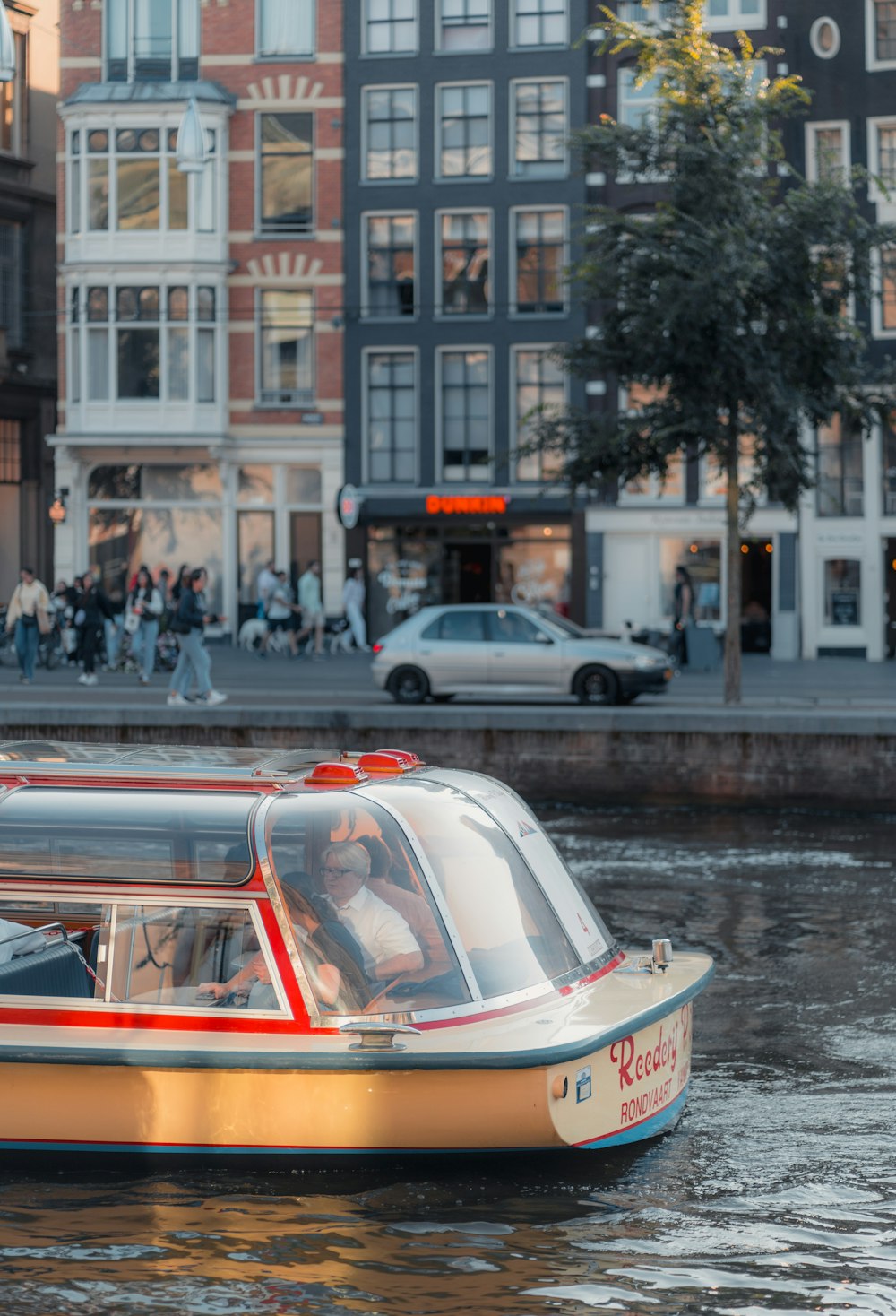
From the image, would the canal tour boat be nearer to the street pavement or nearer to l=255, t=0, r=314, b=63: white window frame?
the street pavement

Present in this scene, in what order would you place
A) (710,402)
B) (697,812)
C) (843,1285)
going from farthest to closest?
(710,402)
(697,812)
(843,1285)

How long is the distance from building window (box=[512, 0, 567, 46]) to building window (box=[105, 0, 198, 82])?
7.00 m

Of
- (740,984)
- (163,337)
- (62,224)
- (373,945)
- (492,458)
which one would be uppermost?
(62,224)

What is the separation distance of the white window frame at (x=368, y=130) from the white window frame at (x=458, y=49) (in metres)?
0.97

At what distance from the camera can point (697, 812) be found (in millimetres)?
20000

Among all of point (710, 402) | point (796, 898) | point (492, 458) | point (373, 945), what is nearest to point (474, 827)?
point (373, 945)

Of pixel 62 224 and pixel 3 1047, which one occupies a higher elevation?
pixel 62 224

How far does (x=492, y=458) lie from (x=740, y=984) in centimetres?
1455

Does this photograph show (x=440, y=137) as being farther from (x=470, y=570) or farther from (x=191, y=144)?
(x=191, y=144)

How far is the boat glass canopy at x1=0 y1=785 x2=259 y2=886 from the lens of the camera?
24.3ft

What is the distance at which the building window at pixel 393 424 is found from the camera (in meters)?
41.4

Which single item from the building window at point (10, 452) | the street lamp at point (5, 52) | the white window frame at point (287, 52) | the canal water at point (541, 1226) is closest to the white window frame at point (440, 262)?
the white window frame at point (287, 52)

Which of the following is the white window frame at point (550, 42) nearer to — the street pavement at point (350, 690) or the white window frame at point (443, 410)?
the white window frame at point (443, 410)

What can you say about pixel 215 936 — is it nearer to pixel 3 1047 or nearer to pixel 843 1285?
pixel 3 1047
